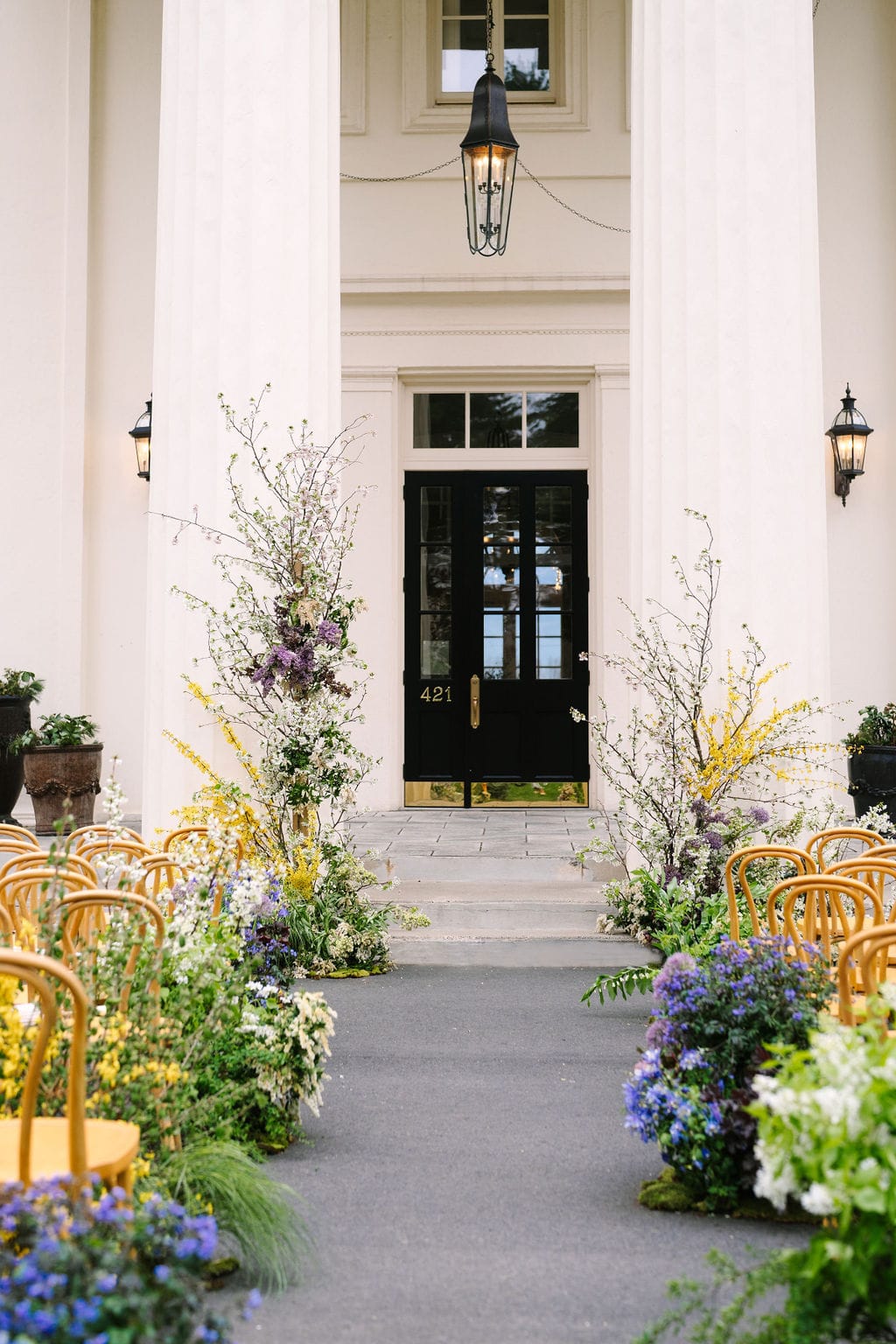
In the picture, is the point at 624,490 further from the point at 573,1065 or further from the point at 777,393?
the point at 573,1065

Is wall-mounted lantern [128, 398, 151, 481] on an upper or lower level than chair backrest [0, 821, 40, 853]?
upper

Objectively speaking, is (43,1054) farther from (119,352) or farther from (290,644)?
(119,352)

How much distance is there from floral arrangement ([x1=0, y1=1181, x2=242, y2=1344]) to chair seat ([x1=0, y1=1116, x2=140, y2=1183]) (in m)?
0.38

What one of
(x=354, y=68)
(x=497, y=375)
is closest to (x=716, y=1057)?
(x=497, y=375)

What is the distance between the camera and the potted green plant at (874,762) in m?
9.60

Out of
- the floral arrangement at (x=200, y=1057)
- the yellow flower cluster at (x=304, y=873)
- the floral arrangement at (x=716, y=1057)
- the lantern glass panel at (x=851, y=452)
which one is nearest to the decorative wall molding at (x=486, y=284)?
the lantern glass panel at (x=851, y=452)

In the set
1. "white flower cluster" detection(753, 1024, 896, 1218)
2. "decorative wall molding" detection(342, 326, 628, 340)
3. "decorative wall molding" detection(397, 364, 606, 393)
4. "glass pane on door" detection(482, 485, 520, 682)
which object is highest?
"decorative wall molding" detection(342, 326, 628, 340)

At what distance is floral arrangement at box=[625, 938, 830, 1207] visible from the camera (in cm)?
340

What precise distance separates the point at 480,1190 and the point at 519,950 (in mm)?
3267

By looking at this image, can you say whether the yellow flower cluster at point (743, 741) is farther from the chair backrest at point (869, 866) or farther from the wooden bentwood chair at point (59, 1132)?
the wooden bentwood chair at point (59, 1132)

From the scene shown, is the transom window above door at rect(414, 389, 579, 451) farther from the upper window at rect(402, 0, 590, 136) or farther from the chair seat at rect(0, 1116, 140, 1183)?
the chair seat at rect(0, 1116, 140, 1183)

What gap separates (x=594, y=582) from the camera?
38.8 feet

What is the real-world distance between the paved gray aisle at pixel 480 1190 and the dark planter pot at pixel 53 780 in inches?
215

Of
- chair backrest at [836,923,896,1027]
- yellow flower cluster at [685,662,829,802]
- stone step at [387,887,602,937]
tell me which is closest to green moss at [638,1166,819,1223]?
chair backrest at [836,923,896,1027]
